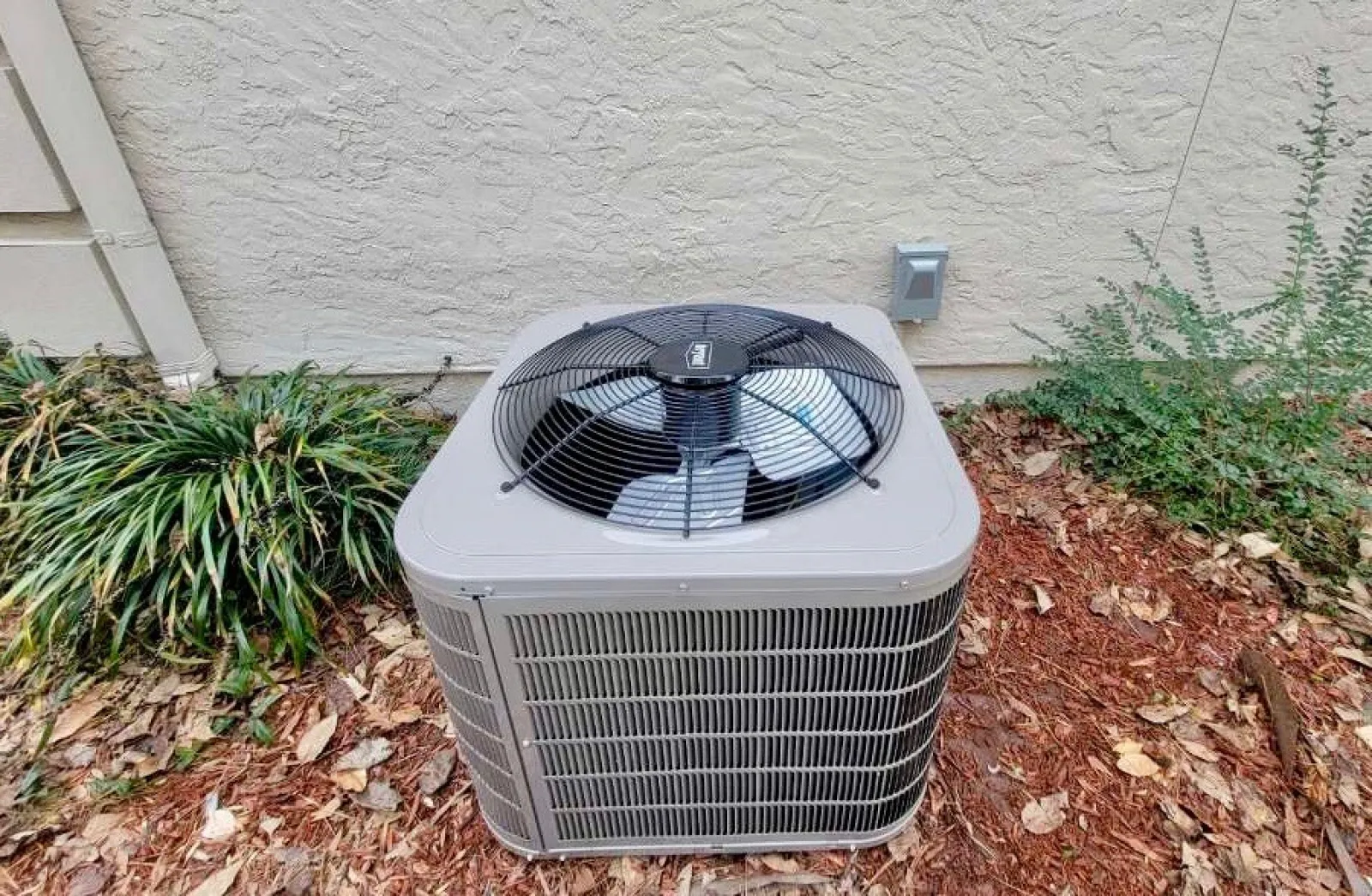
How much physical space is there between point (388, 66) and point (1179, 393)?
2.77 m

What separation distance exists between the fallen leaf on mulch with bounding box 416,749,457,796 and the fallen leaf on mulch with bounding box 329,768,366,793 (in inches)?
4.9

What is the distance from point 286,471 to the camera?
177 centimetres

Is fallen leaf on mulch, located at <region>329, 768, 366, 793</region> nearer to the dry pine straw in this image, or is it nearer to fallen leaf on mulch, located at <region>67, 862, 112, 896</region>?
the dry pine straw

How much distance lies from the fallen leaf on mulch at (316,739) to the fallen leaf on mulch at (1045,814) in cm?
158

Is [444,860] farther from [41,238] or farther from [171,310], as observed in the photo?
[41,238]

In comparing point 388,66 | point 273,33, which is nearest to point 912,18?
point 388,66

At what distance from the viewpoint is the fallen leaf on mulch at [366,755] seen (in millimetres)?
1500

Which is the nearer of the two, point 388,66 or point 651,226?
point 388,66

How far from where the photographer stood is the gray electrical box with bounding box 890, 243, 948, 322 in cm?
226

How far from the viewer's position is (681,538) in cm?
93

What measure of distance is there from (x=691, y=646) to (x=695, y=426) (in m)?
0.34

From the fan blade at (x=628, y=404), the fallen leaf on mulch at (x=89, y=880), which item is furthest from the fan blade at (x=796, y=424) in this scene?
the fallen leaf on mulch at (x=89, y=880)

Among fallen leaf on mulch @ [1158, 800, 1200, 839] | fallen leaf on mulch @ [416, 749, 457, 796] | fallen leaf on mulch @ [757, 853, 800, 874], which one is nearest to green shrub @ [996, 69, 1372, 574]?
fallen leaf on mulch @ [1158, 800, 1200, 839]

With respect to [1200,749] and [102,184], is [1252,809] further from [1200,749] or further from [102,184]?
[102,184]
